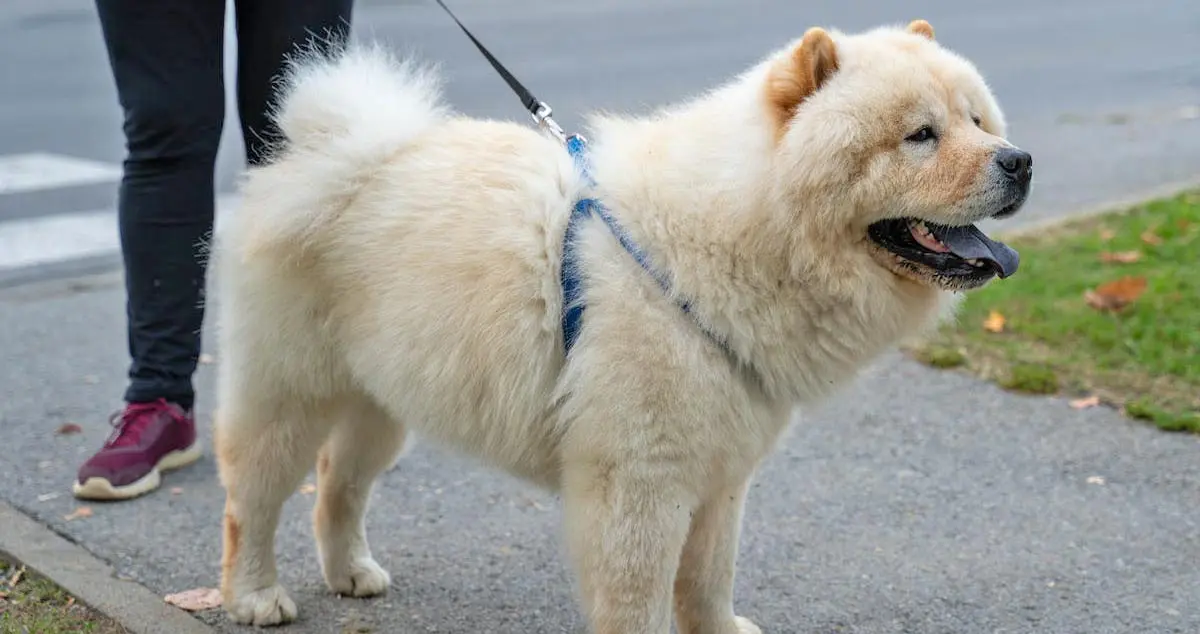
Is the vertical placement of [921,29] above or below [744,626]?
above

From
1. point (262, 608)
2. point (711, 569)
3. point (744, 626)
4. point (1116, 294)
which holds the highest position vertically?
point (262, 608)

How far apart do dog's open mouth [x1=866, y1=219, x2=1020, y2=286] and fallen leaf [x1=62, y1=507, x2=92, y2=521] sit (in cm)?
252

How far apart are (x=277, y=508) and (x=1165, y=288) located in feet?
13.1

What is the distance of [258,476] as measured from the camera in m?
3.40

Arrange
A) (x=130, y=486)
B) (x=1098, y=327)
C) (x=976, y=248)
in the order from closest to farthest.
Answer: (x=976, y=248) → (x=130, y=486) → (x=1098, y=327)

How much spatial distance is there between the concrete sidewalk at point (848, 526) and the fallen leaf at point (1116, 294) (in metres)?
0.93

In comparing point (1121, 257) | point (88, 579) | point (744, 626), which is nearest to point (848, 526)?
point (744, 626)

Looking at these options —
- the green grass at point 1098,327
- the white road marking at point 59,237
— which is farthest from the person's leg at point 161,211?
the green grass at point 1098,327

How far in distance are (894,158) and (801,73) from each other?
0.25m

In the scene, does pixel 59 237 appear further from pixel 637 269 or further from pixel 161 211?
pixel 637 269

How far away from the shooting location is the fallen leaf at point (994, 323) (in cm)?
570

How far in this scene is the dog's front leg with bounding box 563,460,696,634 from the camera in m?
2.82

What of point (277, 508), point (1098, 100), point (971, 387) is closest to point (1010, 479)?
point (971, 387)

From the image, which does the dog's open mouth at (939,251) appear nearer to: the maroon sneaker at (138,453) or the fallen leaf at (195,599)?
the fallen leaf at (195,599)
